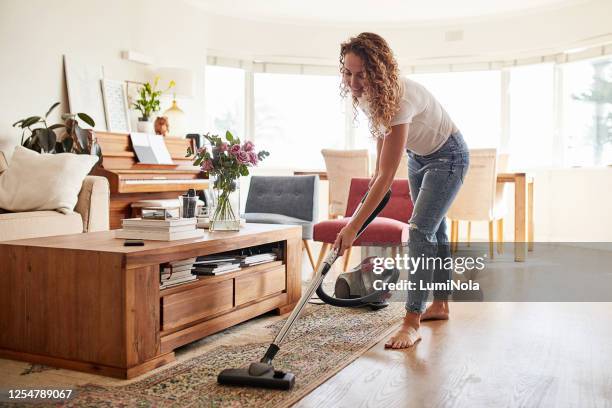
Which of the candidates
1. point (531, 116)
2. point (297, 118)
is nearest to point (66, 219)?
point (297, 118)

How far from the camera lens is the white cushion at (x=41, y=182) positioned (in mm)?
3408

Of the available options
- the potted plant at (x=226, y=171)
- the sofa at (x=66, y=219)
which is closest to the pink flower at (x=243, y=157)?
the potted plant at (x=226, y=171)

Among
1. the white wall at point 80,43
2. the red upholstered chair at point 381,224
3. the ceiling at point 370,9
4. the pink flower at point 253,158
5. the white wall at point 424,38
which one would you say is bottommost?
the red upholstered chair at point 381,224

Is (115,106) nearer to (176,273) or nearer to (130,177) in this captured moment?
(130,177)

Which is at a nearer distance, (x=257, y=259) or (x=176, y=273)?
(x=176, y=273)

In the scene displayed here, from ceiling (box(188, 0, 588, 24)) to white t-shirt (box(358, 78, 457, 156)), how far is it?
404 cm

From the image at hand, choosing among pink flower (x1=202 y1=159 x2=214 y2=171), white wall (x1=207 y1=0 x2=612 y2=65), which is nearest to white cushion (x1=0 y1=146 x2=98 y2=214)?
pink flower (x1=202 y1=159 x2=214 y2=171)

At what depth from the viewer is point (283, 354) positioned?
2227 mm

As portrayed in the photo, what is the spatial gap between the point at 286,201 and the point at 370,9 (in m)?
3.06

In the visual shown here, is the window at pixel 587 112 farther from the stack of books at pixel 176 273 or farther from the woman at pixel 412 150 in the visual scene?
the stack of books at pixel 176 273

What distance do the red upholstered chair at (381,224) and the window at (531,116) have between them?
3.17 m

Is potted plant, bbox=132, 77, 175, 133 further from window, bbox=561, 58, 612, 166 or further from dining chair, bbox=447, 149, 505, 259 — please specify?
window, bbox=561, 58, 612, 166

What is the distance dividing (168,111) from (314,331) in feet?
11.6

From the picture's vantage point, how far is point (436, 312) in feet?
9.39
